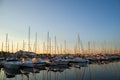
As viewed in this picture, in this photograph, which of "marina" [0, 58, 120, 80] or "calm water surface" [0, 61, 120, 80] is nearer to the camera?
"calm water surface" [0, 61, 120, 80]

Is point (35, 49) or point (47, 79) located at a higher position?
point (35, 49)

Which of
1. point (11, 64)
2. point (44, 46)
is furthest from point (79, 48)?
point (11, 64)

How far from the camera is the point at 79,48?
72562mm

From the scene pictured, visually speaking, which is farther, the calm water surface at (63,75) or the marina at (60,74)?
the marina at (60,74)

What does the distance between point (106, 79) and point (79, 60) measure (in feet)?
128

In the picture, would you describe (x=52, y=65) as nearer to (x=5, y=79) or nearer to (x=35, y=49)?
(x=35, y=49)

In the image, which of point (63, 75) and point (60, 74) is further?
point (60, 74)

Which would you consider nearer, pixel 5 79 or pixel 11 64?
pixel 5 79

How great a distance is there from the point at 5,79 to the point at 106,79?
52.4 feet

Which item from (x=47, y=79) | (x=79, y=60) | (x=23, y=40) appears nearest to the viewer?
(x=47, y=79)

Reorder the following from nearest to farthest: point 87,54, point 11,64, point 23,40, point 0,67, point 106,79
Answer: point 106,79 < point 11,64 < point 0,67 < point 23,40 < point 87,54

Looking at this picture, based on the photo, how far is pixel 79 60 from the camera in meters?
66.2

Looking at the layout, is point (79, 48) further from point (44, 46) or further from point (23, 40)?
point (23, 40)

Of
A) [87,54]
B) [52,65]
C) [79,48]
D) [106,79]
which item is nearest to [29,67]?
[52,65]
